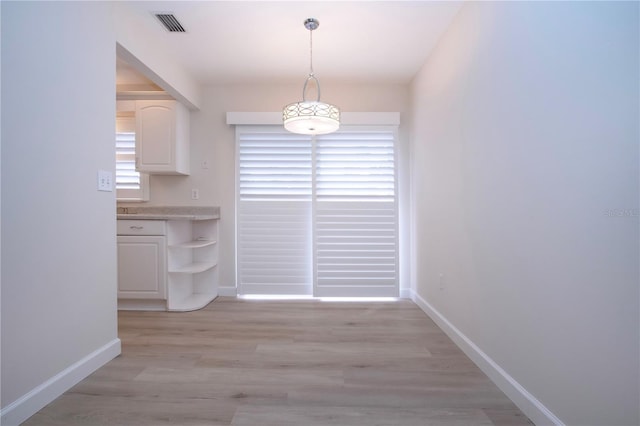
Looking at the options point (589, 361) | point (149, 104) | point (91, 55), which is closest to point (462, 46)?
point (589, 361)

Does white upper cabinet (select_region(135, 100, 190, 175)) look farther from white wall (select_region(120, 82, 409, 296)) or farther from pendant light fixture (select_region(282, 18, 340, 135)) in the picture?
pendant light fixture (select_region(282, 18, 340, 135))

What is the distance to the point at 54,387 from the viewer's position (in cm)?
149

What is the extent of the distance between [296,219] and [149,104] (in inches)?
78.8

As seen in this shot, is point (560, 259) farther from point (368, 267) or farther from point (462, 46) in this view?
point (368, 267)

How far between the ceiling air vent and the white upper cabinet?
926 millimetres

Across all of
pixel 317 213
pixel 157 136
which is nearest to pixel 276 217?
pixel 317 213

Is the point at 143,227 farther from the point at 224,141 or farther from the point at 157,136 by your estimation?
the point at 224,141

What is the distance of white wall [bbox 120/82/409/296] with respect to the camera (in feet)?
11.1

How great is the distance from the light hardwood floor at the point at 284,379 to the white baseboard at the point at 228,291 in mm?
775

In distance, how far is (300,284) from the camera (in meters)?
3.35

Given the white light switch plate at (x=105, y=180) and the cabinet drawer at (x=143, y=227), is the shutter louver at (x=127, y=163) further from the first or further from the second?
the white light switch plate at (x=105, y=180)

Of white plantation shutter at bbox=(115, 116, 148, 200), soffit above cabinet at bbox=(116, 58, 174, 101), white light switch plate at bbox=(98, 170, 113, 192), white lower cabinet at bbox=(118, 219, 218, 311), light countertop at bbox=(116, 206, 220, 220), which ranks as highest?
soffit above cabinet at bbox=(116, 58, 174, 101)

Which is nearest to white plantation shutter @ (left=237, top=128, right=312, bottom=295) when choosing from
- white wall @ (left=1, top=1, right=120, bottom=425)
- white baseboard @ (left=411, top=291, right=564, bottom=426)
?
white wall @ (left=1, top=1, right=120, bottom=425)

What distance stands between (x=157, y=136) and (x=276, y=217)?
1.54 meters
